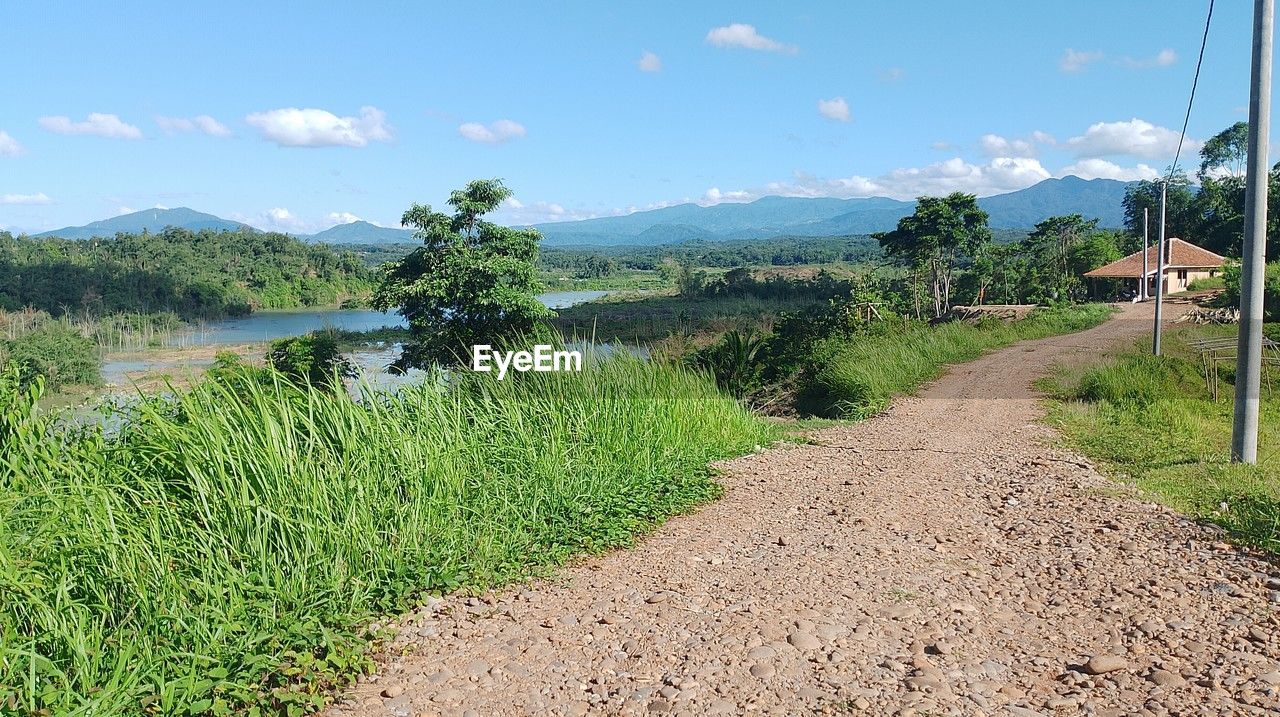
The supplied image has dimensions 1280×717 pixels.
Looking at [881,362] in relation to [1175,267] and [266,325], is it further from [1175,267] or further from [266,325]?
[266,325]

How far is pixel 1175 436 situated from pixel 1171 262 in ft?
116

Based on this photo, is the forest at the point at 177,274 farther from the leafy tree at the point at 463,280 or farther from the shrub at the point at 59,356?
the leafy tree at the point at 463,280

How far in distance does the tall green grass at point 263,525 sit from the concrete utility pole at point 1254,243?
375cm

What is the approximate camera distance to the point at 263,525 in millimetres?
3355

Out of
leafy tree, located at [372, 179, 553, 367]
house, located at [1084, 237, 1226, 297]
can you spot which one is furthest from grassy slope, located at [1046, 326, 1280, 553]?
house, located at [1084, 237, 1226, 297]

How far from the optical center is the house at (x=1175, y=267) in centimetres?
3553

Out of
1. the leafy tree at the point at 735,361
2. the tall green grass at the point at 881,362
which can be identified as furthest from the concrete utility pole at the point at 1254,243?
the leafy tree at the point at 735,361

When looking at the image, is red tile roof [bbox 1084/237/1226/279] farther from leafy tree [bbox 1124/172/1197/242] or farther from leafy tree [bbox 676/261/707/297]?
leafy tree [bbox 676/261/707/297]

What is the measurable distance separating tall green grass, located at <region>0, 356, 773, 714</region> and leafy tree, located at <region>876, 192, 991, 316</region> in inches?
1105

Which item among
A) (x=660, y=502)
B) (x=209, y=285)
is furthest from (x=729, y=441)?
(x=209, y=285)

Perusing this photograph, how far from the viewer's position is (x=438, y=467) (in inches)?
170

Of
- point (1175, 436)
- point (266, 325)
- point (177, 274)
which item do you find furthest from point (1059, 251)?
point (177, 274)

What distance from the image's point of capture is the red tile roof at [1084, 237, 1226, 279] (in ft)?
116

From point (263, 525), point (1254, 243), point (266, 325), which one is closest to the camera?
point (263, 525)
